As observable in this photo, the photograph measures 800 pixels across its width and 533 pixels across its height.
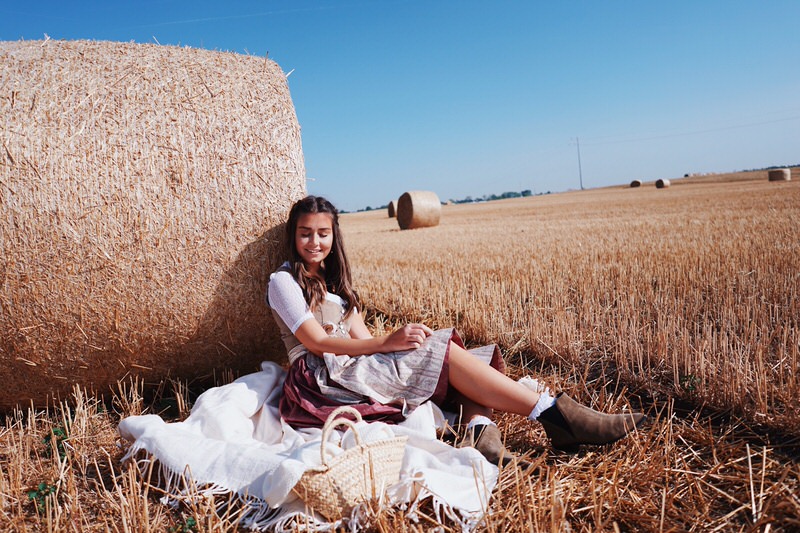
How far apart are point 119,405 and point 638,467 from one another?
2.95m

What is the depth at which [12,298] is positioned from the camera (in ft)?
9.78

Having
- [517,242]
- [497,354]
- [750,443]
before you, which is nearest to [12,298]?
[497,354]

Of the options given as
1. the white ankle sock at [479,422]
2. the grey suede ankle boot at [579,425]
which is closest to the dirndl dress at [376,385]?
the white ankle sock at [479,422]

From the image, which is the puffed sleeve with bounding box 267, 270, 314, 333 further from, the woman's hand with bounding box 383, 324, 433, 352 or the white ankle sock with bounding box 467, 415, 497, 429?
the white ankle sock with bounding box 467, 415, 497, 429

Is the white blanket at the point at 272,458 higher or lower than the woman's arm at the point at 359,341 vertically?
lower

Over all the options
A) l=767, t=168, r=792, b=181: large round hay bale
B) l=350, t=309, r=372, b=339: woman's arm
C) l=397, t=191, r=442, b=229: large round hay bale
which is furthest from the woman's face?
l=767, t=168, r=792, b=181: large round hay bale

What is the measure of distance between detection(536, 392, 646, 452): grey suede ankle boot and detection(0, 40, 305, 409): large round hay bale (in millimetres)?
1873

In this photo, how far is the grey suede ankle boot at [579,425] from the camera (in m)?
2.55

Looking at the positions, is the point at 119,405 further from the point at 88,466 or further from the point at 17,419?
the point at 88,466

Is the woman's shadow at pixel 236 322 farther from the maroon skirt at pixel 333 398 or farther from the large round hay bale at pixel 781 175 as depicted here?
the large round hay bale at pixel 781 175

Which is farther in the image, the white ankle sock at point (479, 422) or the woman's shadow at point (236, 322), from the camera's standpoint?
the woman's shadow at point (236, 322)

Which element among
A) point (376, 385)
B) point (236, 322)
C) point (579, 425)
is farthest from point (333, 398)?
point (579, 425)

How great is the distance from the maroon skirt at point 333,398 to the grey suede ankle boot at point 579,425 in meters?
0.50

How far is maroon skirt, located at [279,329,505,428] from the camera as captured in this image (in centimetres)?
281
